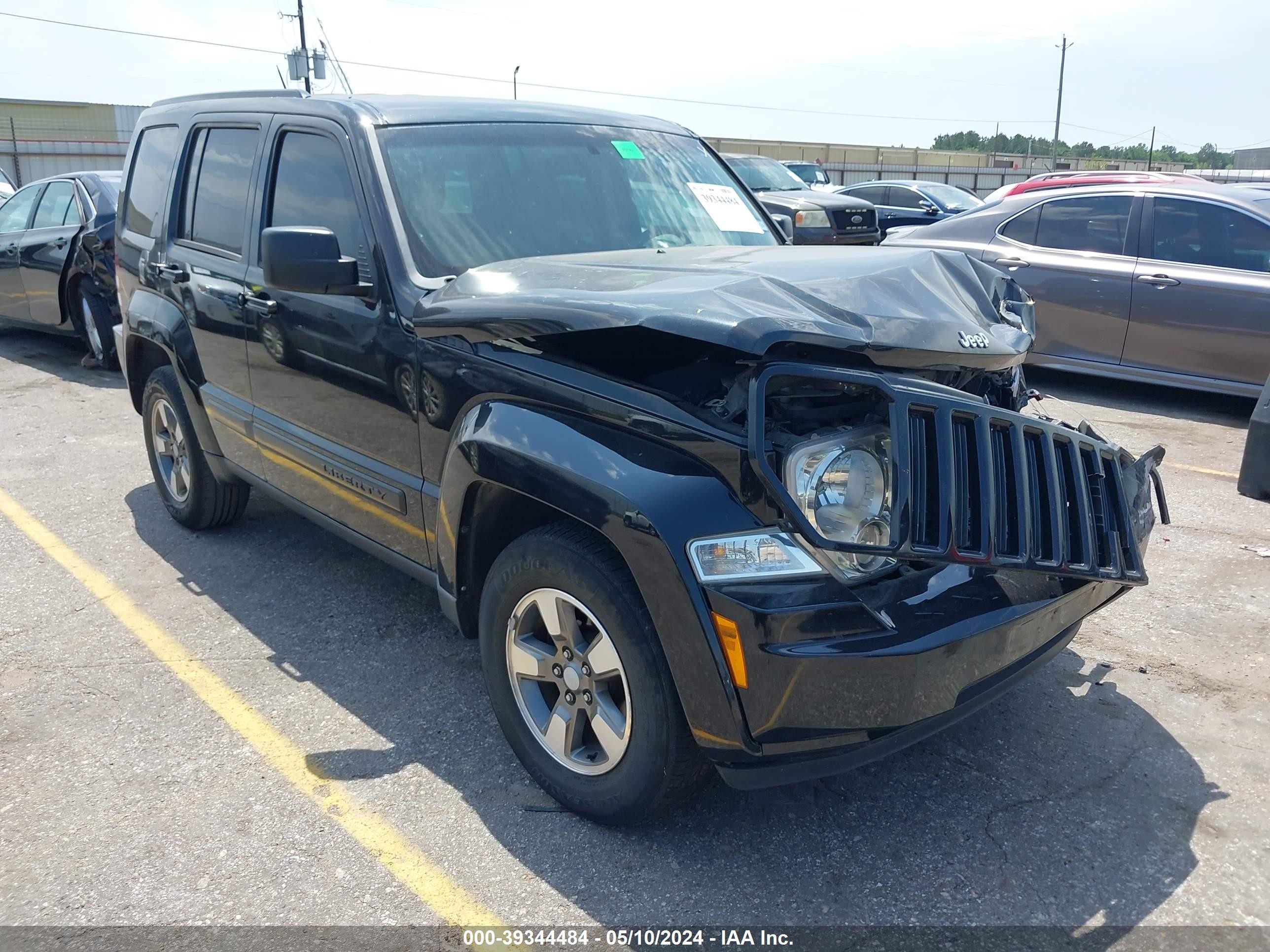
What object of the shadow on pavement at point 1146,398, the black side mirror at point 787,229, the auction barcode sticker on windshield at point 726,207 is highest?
the auction barcode sticker on windshield at point 726,207

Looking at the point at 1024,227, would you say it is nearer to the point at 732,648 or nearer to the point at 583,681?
the point at 583,681

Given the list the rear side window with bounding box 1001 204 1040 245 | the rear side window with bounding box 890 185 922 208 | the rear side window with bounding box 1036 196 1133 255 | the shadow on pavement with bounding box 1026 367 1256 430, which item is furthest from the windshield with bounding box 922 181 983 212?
the rear side window with bounding box 1036 196 1133 255

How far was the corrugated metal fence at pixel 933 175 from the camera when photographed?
38.0m

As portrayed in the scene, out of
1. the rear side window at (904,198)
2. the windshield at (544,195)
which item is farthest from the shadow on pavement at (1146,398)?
the rear side window at (904,198)

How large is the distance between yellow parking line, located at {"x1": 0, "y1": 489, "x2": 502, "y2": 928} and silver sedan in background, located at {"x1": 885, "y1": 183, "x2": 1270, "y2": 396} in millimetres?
6438

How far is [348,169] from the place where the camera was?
3.55 meters

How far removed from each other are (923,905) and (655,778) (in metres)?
0.73

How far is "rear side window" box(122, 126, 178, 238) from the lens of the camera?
496 centimetres

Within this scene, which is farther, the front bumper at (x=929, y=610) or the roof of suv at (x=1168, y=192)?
the roof of suv at (x=1168, y=192)

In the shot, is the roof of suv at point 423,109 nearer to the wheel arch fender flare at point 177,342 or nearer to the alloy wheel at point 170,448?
the wheel arch fender flare at point 177,342

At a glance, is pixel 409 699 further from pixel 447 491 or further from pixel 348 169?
pixel 348 169

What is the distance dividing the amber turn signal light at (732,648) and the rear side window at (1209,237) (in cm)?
644

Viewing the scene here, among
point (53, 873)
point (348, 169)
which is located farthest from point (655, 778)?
point (348, 169)

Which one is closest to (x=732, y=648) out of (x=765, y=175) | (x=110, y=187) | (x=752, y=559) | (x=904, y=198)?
(x=752, y=559)
